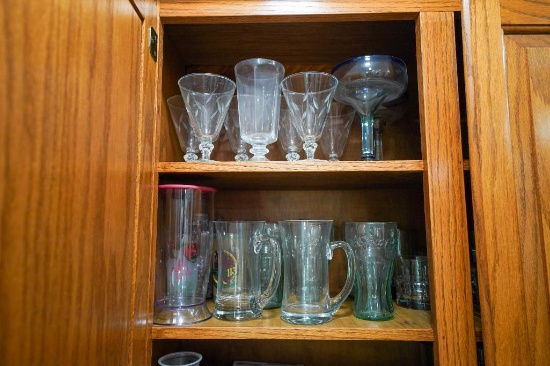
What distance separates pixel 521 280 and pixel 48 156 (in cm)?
70

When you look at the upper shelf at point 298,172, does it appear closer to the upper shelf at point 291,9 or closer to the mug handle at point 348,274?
the mug handle at point 348,274

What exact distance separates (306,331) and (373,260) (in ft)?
0.71

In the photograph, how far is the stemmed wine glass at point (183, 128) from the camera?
81 centimetres

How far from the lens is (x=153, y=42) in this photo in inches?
26.8

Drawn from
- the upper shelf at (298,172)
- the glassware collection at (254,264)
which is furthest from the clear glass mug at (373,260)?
the upper shelf at (298,172)

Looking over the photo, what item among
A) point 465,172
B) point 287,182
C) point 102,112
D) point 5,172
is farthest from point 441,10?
point 5,172

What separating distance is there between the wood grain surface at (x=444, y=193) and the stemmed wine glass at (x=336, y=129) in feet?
0.72

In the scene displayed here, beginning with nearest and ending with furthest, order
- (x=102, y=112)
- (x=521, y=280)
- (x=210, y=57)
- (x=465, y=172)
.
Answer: (x=102, y=112) → (x=521, y=280) → (x=465, y=172) → (x=210, y=57)

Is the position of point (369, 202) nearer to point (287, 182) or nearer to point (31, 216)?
point (287, 182)

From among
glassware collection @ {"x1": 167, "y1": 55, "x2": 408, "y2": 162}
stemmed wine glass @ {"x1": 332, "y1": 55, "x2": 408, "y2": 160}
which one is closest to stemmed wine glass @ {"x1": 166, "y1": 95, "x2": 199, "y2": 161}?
glassware collection @ {"x1": 167, "y1": 55, "x2": 408, "y2": 162}

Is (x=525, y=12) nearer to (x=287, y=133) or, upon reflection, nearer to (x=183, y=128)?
(x=287, y=133)

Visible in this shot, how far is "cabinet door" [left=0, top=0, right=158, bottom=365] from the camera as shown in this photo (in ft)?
1.09

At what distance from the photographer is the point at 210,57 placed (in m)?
0.97

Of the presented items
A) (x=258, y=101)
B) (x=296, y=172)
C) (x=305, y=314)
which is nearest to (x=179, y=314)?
(x=305, y=314)
